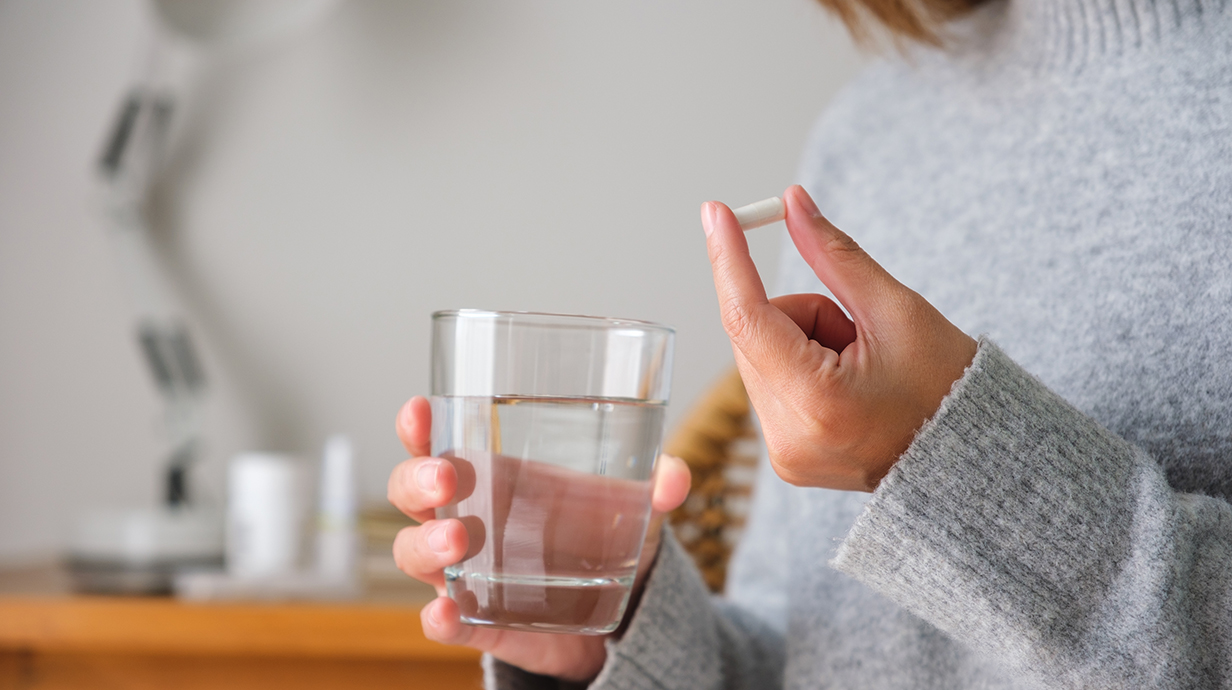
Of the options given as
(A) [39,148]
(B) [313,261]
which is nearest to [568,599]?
(B) [313,261]

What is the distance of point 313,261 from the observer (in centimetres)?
145

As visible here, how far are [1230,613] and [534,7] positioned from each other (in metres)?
1.26

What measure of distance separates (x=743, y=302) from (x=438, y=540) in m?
0.18

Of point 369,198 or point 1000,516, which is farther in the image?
point 369,198

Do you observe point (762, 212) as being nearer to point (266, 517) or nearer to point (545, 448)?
point (545, 448)

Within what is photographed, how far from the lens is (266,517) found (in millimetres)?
1160

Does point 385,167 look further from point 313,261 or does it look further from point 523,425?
point 523,425

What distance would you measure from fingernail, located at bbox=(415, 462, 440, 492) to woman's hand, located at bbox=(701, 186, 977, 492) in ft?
0.49

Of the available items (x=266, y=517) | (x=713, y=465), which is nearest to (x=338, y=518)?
(x=266, y=517)

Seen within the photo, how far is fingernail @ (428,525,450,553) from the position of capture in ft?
1.39

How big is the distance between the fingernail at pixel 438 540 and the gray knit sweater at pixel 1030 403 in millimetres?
179

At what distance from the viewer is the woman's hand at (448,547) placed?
16.9 inches

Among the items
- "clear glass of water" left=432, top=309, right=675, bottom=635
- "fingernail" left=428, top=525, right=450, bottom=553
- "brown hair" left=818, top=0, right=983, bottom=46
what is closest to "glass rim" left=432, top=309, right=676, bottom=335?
"clear glass of water" left=432, top=309, right=675, bottom=635

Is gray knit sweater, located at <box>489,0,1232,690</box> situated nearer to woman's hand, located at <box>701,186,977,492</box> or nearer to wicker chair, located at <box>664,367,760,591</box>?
woman's hand, located at <box>701,186,977,492</box>
